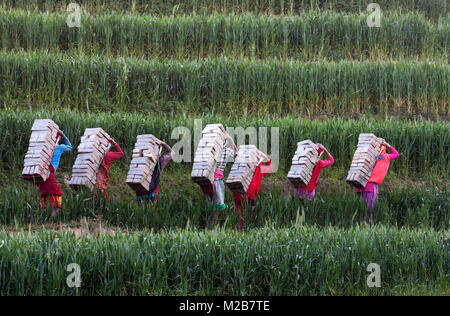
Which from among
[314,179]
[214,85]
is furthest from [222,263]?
[214,85]

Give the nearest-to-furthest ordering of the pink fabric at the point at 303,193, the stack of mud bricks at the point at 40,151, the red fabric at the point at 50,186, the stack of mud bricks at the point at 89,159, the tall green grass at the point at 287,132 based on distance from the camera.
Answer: the stack of mud bricks at the point at 40,151 < the stack of mud bricks at the point at 89,159 < the red fabric at the point at 50,186 < the pink fabric at the point at 303,193 < the tall green grass at the point at 287,132

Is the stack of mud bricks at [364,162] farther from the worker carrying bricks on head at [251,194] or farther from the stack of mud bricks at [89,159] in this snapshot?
the stack of mud bricks at [89,159]

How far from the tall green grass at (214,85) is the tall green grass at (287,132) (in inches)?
37.3

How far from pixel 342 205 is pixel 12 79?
656cm

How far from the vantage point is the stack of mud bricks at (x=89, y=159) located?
10367 millimetres

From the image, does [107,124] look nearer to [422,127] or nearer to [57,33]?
[57,33]

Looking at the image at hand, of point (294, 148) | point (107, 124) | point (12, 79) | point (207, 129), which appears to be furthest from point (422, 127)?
point (12, 79)

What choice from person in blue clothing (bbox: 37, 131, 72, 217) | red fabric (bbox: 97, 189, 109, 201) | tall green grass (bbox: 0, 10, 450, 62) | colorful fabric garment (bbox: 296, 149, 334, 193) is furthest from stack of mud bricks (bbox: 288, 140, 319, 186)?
tall green grass (bbox: 0, 10, 450, 62)

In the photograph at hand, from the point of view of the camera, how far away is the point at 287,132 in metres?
12.7

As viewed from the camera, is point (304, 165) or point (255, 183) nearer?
point (304, 165)

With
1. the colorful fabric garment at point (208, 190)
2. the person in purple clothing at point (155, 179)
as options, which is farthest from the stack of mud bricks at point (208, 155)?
the person in purple clothing at point (155, 179)

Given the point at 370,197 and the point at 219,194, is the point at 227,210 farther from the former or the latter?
the point at 370,197

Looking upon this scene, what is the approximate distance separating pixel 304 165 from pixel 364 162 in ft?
2.89

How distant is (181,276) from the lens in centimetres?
833
